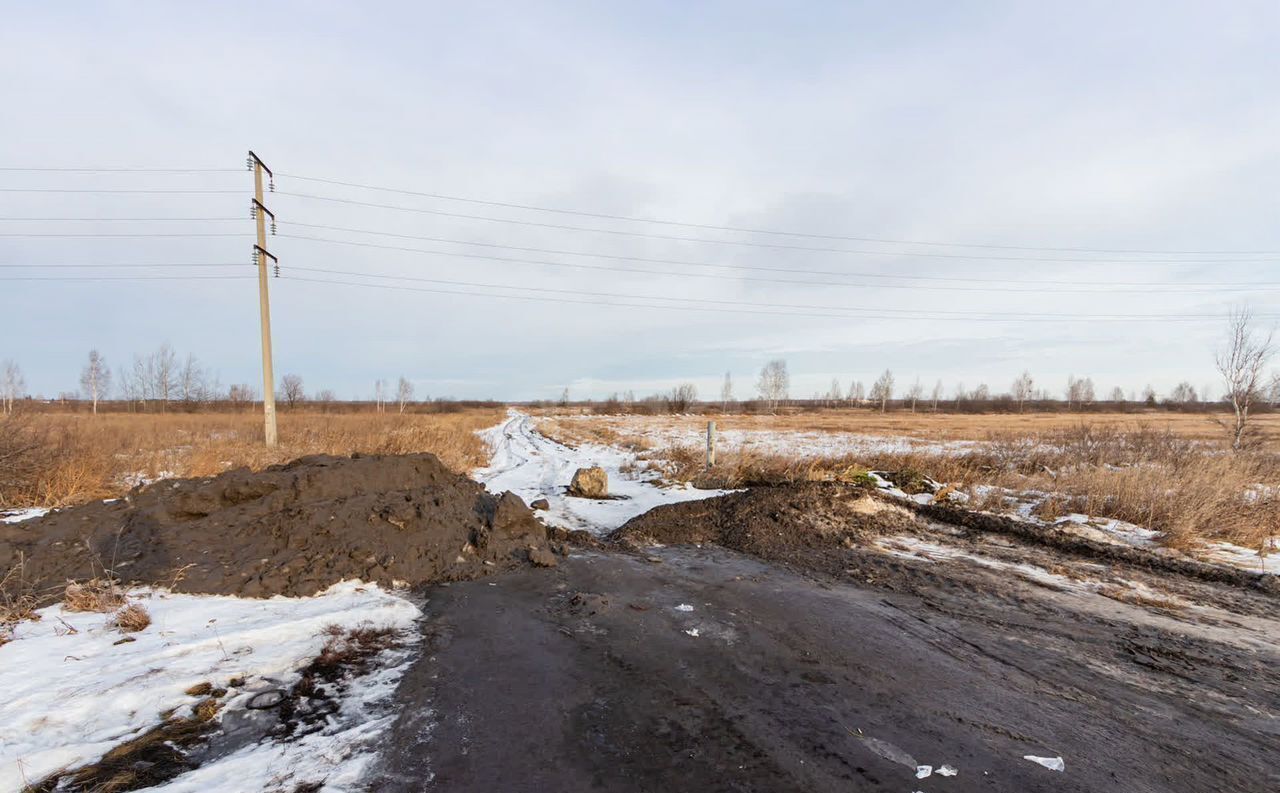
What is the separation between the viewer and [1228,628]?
15.8 ft

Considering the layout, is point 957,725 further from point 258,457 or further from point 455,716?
point 258,457

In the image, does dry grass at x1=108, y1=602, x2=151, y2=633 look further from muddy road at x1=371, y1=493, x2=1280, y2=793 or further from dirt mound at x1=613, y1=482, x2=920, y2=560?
dirt mound at x1=613, y1=482, x2=920, y2=560

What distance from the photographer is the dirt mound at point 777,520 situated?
313 inches

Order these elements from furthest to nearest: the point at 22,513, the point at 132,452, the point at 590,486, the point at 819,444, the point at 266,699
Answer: the point at 819,444 → the point at 132,452 → the point at 590,486 → the point at 22,513 → the point at 266,699

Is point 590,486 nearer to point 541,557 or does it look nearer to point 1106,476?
point 541,557

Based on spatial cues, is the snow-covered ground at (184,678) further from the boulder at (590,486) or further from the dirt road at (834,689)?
the boulder at (590,486)

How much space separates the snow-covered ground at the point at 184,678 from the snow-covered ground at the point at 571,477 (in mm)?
4538

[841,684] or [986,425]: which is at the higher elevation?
[841,684]

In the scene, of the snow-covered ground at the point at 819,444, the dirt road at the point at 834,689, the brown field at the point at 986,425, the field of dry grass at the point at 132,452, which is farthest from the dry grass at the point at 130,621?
the brown field at the point at 986,425

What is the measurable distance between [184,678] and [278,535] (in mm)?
2894

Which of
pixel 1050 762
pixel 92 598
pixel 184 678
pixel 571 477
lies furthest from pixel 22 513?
pixel 1050 762

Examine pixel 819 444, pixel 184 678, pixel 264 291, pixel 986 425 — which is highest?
pixel 264 291

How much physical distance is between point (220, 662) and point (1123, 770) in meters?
5.81

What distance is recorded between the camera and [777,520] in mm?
8422
